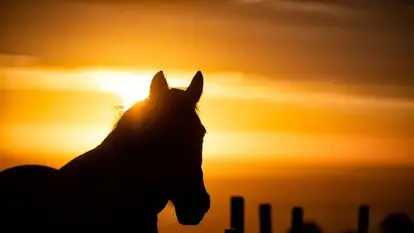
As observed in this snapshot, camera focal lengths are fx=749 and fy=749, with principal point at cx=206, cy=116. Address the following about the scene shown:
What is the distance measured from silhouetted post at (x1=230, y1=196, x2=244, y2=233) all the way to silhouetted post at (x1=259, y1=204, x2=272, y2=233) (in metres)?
0.45

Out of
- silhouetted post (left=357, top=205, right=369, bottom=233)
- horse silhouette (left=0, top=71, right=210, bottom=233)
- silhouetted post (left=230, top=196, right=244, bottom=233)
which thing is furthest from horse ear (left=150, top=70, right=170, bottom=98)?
silhouetted post (left=357, top=205, right=369, bottom=233)

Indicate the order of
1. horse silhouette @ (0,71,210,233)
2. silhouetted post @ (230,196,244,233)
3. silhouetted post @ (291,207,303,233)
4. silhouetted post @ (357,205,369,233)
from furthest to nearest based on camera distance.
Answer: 1. silhouetted post @ (357,205,369,233)
2. silhouetted post @ (291,207,303,233)
3. silhouetted post @ (230,196,244,233)
4. horse silhouette @ (0,71,210,233)

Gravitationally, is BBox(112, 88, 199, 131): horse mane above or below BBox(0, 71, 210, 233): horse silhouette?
above

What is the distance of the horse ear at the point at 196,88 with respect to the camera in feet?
14.1

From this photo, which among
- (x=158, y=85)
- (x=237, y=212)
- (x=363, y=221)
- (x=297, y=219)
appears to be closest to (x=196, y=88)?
(x=158, y=85)

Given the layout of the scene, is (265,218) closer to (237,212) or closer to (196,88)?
(237,212)

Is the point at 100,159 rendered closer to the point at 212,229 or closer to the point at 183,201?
the point at 183,201

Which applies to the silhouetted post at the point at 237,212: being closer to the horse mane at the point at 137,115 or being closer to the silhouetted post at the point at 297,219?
the silhouetted post at the point at 297,219

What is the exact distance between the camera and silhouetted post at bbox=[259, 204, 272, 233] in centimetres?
926

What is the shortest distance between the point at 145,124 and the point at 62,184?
1.76 ft

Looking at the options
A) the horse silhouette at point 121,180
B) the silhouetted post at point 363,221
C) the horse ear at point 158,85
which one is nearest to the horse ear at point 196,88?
the horse silhouette at point 121,180

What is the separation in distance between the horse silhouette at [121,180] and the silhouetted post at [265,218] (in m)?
5.15

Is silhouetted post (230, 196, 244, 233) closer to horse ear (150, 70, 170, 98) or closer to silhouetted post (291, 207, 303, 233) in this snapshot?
silhouetted post (291, 207, 303, 233)

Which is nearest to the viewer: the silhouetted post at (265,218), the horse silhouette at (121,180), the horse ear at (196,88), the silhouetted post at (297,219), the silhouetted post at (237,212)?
the horse silhouette at (121,180)
